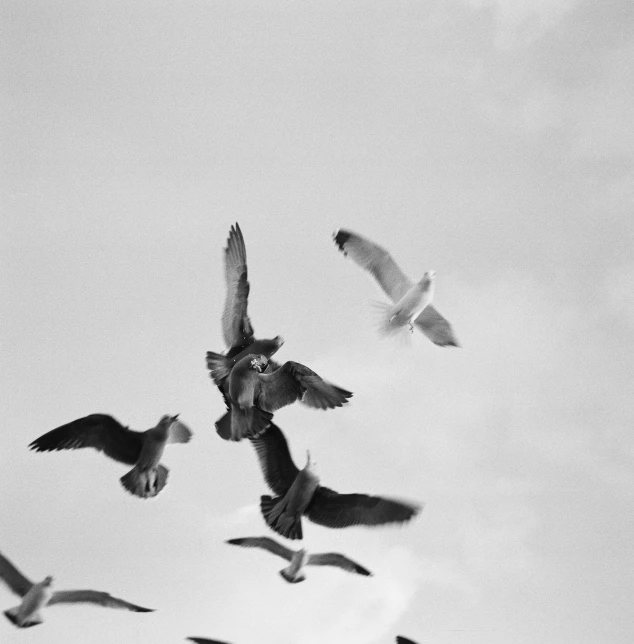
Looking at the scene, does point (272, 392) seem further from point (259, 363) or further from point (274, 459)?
point (274, 459)

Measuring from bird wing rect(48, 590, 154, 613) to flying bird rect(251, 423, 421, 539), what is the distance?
2263 mm

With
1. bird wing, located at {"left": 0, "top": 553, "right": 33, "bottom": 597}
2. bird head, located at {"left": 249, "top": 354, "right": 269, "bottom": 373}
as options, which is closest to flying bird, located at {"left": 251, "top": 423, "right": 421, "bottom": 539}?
bird head, located at {"left": 249, "top": 354, "right": 269, "bottom": 373}

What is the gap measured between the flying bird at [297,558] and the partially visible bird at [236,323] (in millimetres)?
2366

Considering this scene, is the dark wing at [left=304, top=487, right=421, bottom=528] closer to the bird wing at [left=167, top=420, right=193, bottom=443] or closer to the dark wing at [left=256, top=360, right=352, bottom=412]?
the dark wing at [left=256, top=360, right=352, bottom=412]

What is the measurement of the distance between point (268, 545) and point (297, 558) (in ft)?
1.67

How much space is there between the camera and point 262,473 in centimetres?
1528

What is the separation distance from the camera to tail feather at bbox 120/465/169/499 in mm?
15156

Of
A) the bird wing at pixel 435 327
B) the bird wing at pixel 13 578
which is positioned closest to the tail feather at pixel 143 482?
the bird wing at pixel 13 578

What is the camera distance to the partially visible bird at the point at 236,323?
16.1 meters

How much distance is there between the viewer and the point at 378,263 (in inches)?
729

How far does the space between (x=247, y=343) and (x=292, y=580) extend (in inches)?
143

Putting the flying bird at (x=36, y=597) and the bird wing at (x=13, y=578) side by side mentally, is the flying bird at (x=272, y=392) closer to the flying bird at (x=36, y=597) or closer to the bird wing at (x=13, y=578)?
the flying bird at (x=36, y=597)

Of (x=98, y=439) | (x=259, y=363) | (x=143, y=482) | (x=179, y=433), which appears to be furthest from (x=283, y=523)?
(x=98, y=439)

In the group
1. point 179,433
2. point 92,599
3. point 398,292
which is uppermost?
point 398,292
